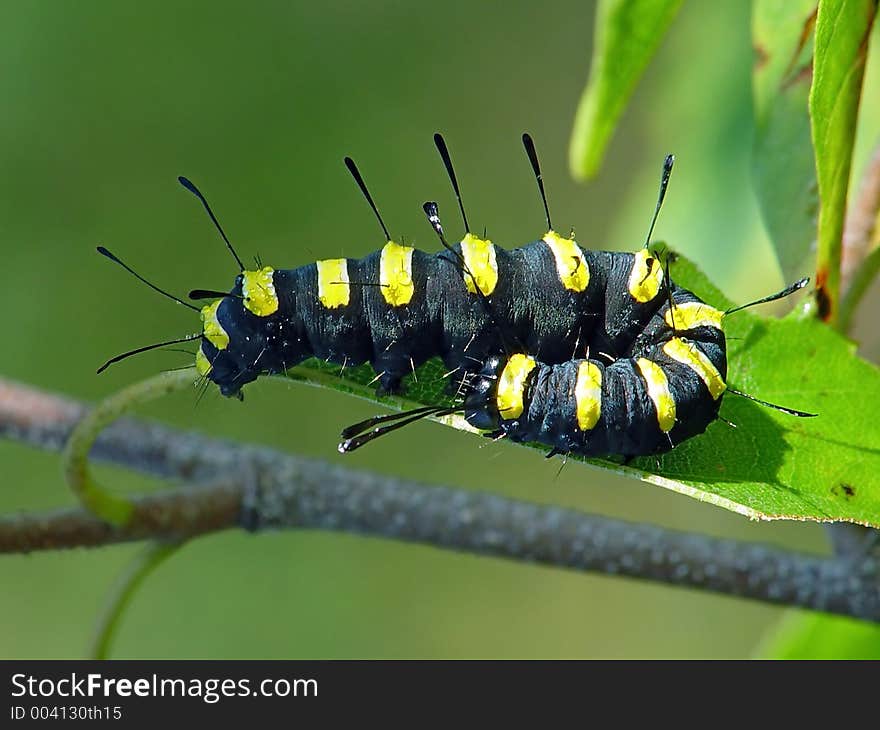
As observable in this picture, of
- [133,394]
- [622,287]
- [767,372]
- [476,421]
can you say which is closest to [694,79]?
[622,287]

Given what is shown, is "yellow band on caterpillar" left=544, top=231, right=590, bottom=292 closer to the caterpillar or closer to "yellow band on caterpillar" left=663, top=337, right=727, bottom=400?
the caterpillar

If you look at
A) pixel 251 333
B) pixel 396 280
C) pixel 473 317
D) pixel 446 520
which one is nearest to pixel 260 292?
pixel 251 333

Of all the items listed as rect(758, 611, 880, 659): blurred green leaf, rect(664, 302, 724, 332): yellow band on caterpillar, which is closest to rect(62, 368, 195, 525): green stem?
rect(664, 302, 724, 332): yellow band on caterpillar

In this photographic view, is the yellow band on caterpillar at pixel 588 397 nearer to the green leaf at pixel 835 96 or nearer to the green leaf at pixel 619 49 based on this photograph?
the green leaf at pixel 835 96

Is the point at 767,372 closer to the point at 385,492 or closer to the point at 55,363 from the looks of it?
the point at 385,492

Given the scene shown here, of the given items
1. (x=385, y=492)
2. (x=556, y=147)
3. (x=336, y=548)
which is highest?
(x=556, y=147)

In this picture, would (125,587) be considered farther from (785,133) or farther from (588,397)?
(785,133)
